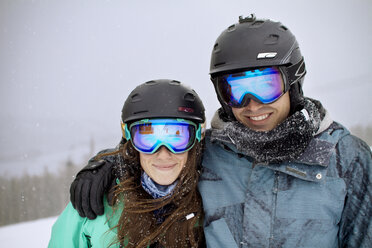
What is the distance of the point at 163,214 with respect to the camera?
86.6 inches

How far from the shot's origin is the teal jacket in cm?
210

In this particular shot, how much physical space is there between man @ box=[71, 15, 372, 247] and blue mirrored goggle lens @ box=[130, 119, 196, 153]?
24 cm

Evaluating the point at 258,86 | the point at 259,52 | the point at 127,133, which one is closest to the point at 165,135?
the point at 127,133

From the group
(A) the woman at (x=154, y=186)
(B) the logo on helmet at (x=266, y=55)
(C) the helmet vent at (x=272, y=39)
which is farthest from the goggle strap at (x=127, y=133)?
(C) the helmet vent at (x=272, y=39)

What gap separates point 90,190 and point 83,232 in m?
0.35

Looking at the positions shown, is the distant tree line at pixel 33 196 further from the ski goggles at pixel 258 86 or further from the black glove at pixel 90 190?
the ski goggles at pixel 258 86

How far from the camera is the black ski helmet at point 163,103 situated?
7.19 feet

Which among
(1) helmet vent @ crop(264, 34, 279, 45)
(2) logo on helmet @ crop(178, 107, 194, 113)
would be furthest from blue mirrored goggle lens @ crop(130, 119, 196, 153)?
(1) helmet vent @ crop(264, 34, 279, 45)

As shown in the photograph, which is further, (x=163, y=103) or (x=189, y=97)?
(x=189, y=97)

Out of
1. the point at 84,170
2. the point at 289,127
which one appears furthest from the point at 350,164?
the point at 84,170

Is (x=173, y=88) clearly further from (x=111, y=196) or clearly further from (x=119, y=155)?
(x=111, y=196)

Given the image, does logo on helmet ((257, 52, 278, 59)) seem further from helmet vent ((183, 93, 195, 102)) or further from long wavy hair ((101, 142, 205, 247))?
long wavy hair ((101, 142, 205, 247))

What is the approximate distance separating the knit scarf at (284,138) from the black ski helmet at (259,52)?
0.27 m

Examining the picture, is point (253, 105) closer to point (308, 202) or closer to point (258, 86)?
point (258, 86)
